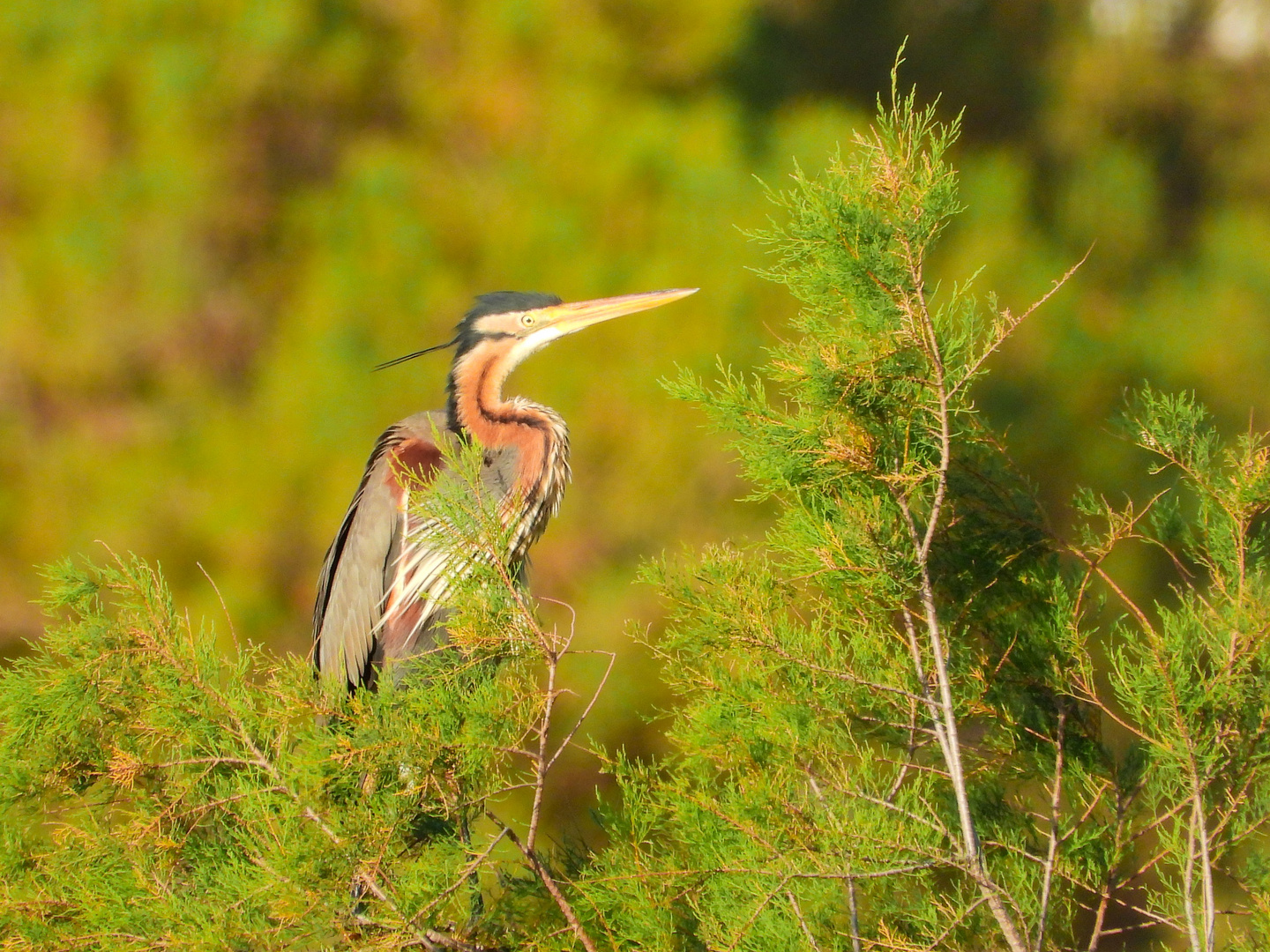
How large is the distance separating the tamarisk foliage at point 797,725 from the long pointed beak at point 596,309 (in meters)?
0.90

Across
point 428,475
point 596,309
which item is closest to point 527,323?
point 596,309

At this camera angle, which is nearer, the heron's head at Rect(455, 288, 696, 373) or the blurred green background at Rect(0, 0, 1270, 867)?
the heron's head at Rect(455, 288, 696, 373)

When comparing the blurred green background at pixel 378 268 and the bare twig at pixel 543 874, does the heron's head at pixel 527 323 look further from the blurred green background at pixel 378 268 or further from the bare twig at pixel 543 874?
the bare twig at pixel 543 874

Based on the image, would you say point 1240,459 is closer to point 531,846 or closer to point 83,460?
point 531,846

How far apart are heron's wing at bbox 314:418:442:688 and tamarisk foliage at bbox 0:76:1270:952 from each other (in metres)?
0.73

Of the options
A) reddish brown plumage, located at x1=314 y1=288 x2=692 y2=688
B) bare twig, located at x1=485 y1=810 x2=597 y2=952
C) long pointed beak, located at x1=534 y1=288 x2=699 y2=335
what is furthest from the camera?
long pointed beak, located at x1=534 y1=288 x2=699 y2=335

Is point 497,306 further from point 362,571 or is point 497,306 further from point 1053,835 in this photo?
point 1053,835

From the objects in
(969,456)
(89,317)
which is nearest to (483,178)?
(89,317)

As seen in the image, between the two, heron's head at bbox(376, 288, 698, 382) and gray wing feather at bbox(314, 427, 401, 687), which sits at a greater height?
heron's head at bbox(376, 288, 698, 382)

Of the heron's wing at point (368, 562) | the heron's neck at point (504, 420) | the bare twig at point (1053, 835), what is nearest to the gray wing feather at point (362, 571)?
the heron's wing at point (368, 562)

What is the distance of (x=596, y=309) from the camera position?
218 centimetres

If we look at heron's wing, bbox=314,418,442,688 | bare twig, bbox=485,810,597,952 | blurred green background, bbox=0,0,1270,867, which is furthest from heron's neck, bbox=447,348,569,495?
bare twig, bbox=485,810,597,952

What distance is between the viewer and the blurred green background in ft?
10.5

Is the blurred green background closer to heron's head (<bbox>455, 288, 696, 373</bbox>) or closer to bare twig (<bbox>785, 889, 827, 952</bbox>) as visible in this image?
heron's head (<bbox>455, 288, 696, 373</bbox>)
